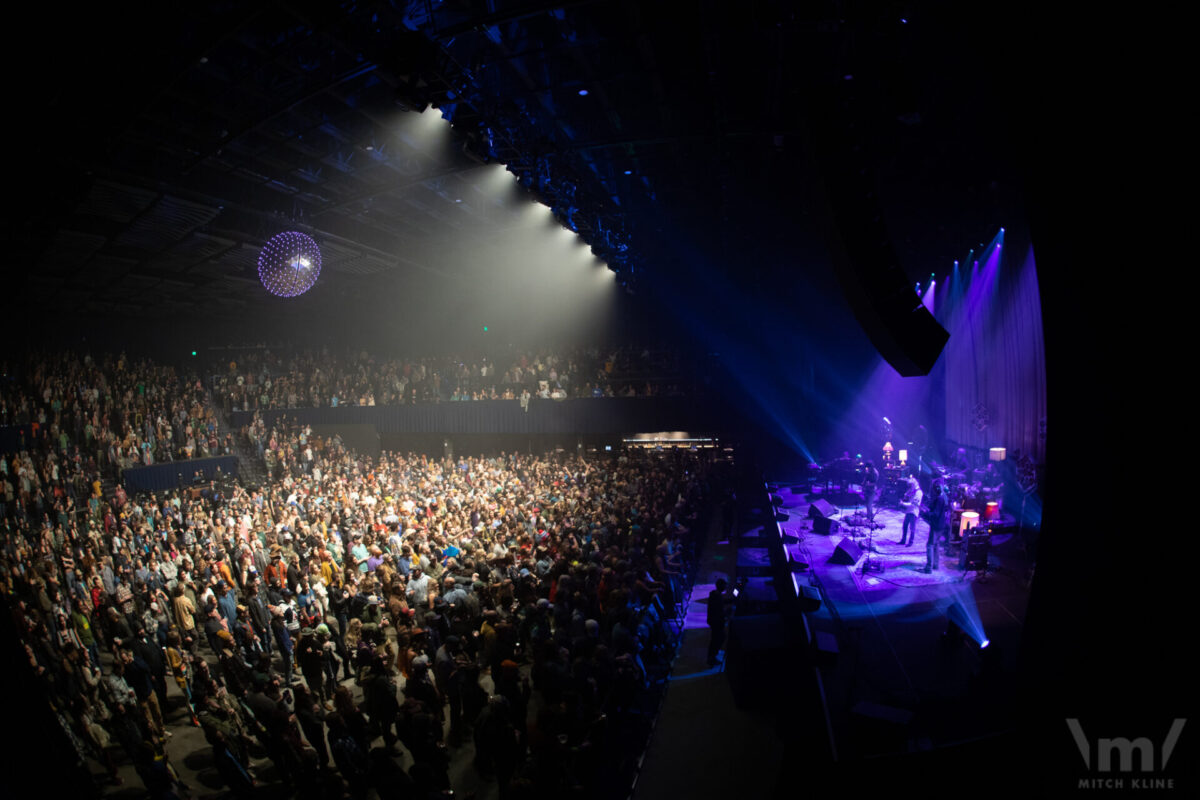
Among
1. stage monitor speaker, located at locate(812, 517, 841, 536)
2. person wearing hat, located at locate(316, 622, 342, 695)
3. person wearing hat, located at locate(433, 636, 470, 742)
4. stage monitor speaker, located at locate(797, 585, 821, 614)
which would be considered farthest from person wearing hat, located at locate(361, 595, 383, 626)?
stage monitor speaker, located at locate(812, 517, 841, 536)

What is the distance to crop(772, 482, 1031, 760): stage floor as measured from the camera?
221 inches

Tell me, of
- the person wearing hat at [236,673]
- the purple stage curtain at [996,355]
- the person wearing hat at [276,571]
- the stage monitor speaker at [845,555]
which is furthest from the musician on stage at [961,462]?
the person wearing hat at [236,673]

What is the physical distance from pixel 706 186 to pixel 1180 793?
43.2 ft

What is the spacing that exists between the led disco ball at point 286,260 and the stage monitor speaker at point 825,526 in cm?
1294

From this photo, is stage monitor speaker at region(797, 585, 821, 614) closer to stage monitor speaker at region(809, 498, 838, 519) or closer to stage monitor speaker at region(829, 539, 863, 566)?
stage monitor speaker at region(829, 539, 863, 566)

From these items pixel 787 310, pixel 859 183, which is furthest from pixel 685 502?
pixel 787 310

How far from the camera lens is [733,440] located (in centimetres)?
2188

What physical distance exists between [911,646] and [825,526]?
5.87m

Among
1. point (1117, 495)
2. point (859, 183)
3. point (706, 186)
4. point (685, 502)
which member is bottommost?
point (685, 502)

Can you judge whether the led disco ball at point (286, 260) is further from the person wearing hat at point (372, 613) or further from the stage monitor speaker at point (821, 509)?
the stage monitor speaker at point (821, 509)

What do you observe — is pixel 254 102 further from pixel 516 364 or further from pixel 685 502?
pixel 516 364

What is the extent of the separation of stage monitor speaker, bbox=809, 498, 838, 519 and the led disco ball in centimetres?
1297

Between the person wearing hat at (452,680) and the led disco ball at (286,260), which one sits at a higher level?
the led disco ball at (286,260)

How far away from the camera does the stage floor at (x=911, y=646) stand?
5.62 meters
